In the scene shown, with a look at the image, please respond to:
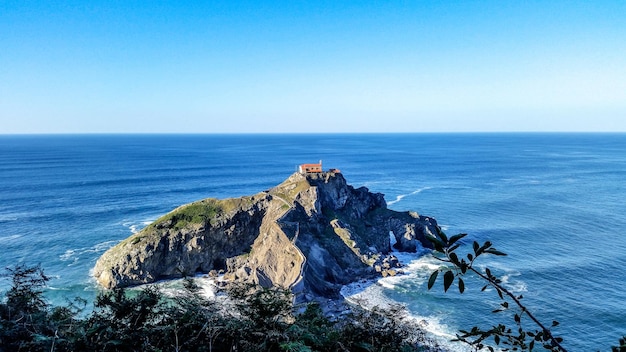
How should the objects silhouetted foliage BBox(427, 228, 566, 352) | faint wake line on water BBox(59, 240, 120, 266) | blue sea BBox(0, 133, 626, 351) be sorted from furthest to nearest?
faint wake line on water BBox(59, 240, 120, 266) → blue sea BBox(0, 133, 626, 351) → silhouetted foliage BBox(427, 228, 566, 352)

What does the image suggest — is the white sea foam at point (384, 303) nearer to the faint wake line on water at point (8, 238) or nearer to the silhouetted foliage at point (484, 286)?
the silhouetted foliage at point (484, 286)

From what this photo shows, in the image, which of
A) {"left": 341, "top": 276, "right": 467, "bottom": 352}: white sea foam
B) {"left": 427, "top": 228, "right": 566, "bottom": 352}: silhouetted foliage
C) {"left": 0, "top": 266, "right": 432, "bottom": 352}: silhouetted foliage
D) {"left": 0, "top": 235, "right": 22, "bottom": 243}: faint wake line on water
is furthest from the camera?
{"left": 0, "top": 235, "right": 22, "bottom": 243}: faint wake line on water

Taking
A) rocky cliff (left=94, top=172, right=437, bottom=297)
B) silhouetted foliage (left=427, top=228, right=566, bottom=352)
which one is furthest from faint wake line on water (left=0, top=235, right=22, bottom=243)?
silhouetted foliage (left=427, top=228, right=566, bottom=352)

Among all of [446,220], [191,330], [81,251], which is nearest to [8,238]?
[81,251]

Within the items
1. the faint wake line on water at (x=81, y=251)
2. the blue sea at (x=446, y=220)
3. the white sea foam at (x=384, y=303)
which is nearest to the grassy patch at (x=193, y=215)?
the faint wake line on water at (x=81, y=251)

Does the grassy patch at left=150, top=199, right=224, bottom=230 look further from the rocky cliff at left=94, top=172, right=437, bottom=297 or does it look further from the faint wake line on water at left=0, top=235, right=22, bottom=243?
the faint wake line on water at left=0, top=235, right=22, bottom=243

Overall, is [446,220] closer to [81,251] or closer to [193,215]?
[193,215]

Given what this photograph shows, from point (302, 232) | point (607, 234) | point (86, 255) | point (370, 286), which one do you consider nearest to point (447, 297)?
point (370, 286)
